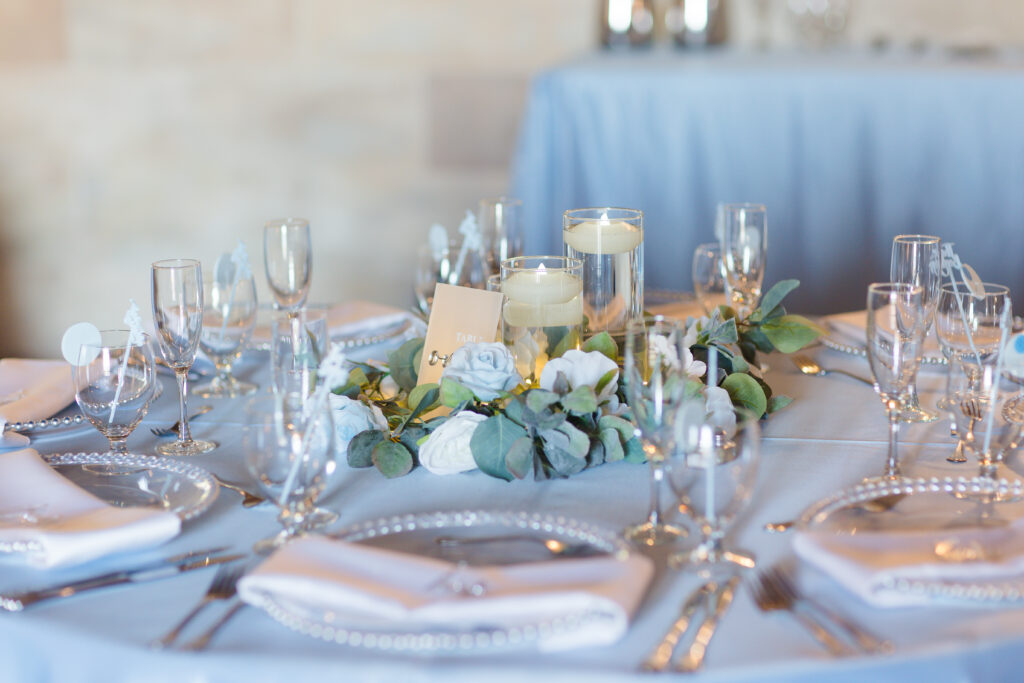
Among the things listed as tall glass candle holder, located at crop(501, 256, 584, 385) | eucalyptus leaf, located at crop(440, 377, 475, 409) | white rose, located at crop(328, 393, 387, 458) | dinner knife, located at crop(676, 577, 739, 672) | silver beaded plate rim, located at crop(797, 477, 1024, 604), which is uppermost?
tall glass candle holder, located at crop(501, 256, 584, 385)

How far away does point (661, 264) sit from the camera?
268cm

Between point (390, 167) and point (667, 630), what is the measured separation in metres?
3.44

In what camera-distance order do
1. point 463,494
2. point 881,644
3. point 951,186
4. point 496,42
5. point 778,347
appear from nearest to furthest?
point 881,644, point 463,494, point 778,347, point 951,186, point 496,42

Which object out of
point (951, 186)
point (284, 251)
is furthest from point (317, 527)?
point (951, 186)

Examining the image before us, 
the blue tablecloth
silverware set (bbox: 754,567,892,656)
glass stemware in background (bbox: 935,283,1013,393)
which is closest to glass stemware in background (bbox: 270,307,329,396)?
silverware set (bbox: 754,567,892,656)

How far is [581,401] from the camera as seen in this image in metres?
0.97

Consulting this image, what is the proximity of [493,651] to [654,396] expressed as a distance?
0.27 meters

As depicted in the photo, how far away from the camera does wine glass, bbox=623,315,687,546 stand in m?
0.87

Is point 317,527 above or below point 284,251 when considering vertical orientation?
below

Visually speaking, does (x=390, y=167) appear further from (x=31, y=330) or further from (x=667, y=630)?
(x=667, y=630)

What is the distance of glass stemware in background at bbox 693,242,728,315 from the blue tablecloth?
1083 millimetres

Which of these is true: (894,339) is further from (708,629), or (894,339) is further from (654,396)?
(708,629)

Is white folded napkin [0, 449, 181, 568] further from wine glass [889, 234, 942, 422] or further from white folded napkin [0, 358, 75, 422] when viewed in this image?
wine glass [889, 234, 942, 422]

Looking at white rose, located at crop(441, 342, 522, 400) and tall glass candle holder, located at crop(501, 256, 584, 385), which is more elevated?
tall glass candle holder, located at crop(501, 256, 584, 385)
